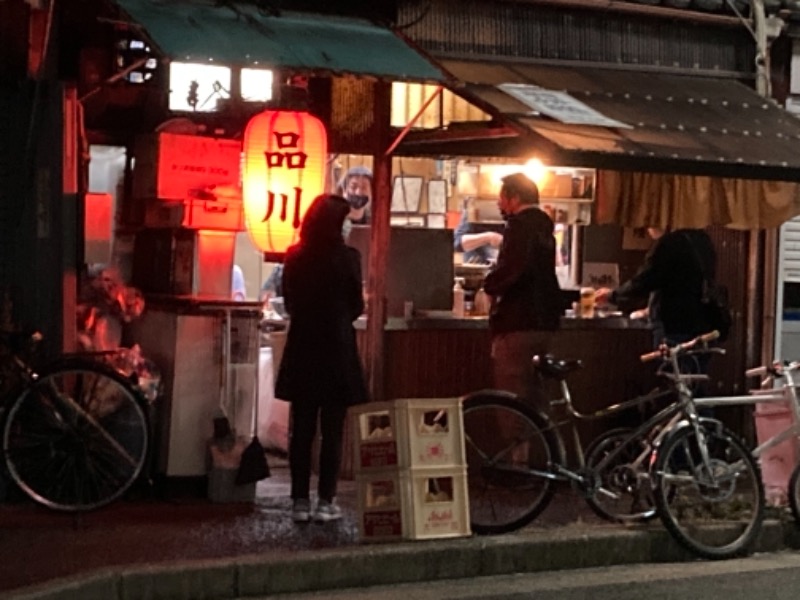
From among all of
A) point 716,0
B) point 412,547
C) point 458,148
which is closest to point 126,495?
point 412,547

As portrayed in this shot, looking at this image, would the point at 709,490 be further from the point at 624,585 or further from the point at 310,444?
the point at 310,444

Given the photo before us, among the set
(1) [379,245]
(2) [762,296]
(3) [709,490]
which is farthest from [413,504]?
(2) [762,296]

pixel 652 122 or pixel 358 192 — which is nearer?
pixel 652 122

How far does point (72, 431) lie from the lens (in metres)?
10.4

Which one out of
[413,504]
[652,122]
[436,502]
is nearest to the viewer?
[413,504]

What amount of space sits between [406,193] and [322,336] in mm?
3093

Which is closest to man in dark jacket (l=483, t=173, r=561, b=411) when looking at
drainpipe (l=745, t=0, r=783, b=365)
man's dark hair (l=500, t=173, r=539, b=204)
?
man's dark hair (l=500, t=173, r=539, b=204)

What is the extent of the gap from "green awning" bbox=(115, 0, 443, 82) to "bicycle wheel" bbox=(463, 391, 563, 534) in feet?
8.22

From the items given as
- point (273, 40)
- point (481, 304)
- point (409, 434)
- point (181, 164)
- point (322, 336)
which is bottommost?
point (409, 434)

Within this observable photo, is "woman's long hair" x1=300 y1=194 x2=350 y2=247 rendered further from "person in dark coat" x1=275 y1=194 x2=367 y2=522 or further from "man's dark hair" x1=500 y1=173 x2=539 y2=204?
"man's dark hair" x1=500 y1=173 x2=539 y2=204

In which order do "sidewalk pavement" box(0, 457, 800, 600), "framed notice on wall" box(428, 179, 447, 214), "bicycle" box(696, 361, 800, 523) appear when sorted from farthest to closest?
1. "framed notice on wall" box(428, 179, 447, 214)
2. "bicycle" box(696, 361, 800, 523)
3. "sidewalk pavement" box(0, 457, 800, 600)

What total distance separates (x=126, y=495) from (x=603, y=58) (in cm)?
576

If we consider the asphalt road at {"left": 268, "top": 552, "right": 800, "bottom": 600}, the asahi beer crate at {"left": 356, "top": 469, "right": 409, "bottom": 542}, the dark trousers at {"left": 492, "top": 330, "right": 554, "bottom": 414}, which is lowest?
the asphalt road at {"left": 268, "top": 552, "right": 800, "bottom": 600}

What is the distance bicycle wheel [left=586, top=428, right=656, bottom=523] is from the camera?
10555mm
